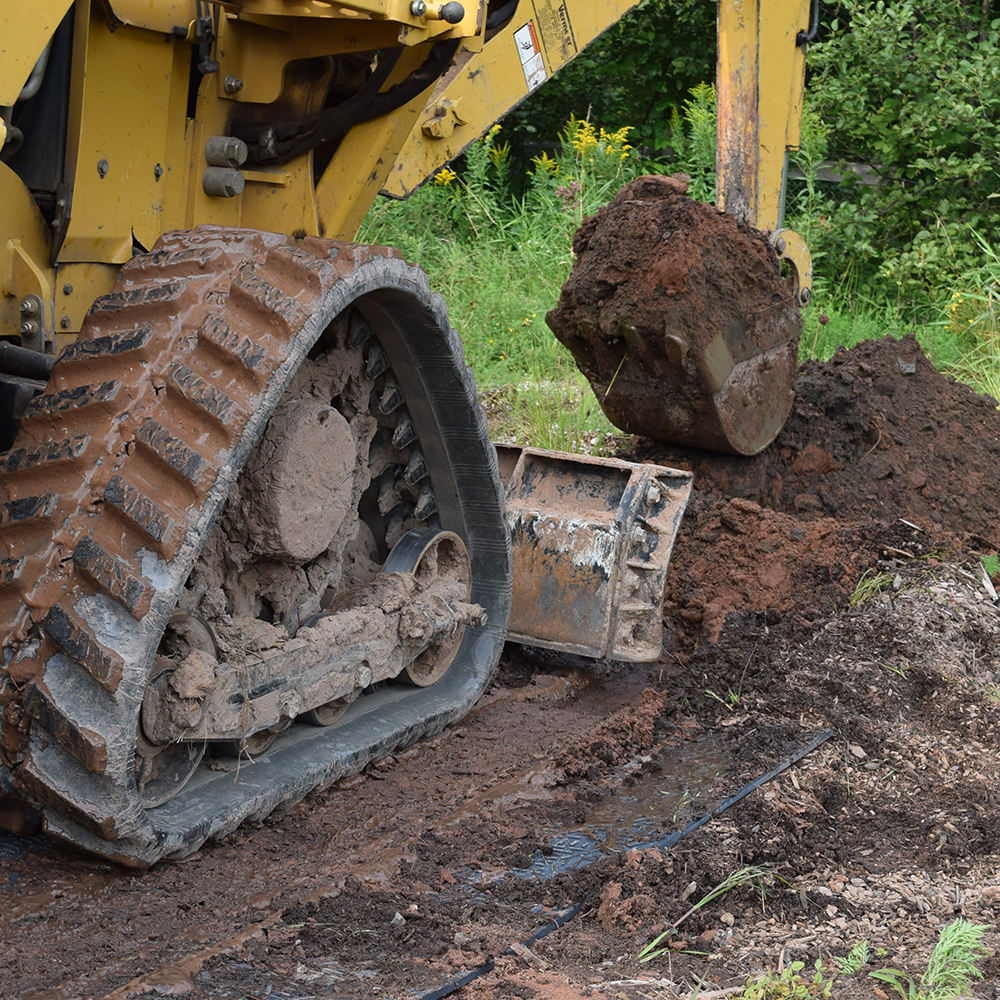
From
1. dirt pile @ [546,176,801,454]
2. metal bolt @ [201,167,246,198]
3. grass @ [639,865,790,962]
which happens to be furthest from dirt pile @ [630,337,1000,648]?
metal bolt @ [201,167,246,198]

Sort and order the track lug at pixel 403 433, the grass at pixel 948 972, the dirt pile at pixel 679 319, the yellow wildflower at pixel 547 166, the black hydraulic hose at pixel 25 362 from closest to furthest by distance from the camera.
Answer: the grass at pixel 948 972, the black hydraulic hose at pixel 25 362, the track lug at pixel 403 433, the dirt pile at pixel 679 319, the yellow wildflower at pixel 547 166

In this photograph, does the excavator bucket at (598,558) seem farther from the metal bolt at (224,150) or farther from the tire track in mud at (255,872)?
the metal bolt at (224,150)

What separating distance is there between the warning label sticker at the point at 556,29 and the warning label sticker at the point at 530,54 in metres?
0.05

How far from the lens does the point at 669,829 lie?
9.45 ft

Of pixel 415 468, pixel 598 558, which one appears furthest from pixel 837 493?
pixel 415 468

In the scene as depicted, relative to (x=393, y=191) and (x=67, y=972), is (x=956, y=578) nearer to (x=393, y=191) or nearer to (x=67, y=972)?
(x=393, y=191)

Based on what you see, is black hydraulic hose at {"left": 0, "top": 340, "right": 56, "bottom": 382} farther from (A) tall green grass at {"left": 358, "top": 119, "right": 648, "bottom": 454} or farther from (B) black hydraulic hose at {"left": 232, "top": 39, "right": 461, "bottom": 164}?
(A) tall green grass at {"left": 358, "top": 119, "right": 648, "bottom": 454}

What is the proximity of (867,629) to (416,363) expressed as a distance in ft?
6.32

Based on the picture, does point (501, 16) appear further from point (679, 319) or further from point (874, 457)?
point (874, 457)

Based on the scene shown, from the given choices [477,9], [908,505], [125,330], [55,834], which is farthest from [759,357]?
[55,834]

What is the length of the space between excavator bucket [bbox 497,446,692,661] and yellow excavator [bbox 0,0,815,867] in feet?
0.06

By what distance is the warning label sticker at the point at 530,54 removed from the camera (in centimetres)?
412

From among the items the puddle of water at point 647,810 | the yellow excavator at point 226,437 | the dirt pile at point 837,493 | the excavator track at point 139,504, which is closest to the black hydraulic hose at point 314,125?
the yellow excavator at point 226,437

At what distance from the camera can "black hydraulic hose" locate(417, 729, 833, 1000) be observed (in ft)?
6.97
